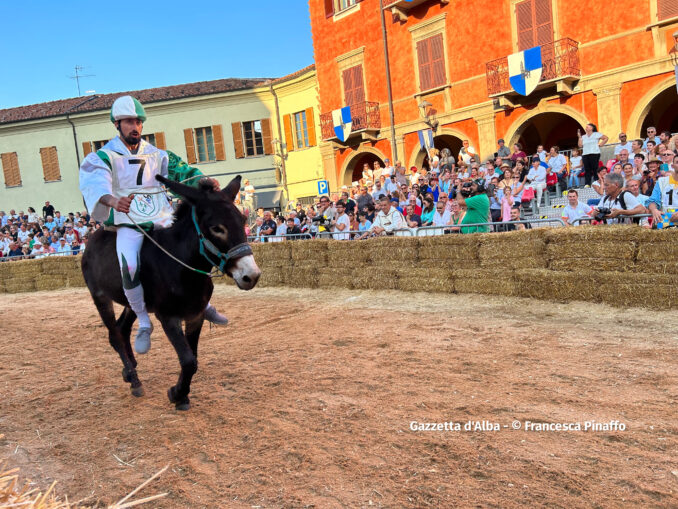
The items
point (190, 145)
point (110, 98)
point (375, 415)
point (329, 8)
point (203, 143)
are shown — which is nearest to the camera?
point (375, 415)

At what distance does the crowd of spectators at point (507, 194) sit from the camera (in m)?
8.48

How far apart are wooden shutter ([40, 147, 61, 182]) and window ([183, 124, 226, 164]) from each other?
24.7 ft

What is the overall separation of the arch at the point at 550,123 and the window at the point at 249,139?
1761 centimetres

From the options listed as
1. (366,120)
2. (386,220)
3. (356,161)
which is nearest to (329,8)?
(366,120)

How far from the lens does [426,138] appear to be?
73.1 feet

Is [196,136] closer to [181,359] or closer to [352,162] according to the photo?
[352,162]

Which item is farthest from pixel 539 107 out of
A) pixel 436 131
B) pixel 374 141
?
pixel 374 141

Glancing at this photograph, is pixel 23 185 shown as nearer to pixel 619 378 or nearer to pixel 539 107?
pixel 539 107

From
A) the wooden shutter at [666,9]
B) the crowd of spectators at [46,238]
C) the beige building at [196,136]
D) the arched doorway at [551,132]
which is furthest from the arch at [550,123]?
the crowd of spectators at [46,238]

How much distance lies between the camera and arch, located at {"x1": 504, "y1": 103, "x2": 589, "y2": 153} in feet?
62.0

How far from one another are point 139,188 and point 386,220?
737 centimetres

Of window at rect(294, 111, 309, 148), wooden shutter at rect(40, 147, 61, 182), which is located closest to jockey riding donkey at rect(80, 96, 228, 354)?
window at rect(294, 111, 309, 148)

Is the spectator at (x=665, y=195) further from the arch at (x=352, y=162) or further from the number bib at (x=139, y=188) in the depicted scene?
the arch at (x=352, y=162)

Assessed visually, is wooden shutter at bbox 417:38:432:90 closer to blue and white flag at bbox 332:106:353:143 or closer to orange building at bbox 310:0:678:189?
orange building at bbox 310:0:678:189
